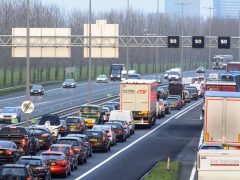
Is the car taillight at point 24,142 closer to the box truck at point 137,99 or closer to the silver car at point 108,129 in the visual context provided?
the silver car at point 108,129

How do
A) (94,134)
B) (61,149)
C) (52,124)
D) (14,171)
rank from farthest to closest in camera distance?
(52,124) < (94,134) < (61,149) < (14,171)

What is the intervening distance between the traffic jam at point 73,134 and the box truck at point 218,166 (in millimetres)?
8157

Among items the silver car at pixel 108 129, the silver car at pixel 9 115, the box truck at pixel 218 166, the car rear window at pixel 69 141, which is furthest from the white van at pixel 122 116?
the box truck at pixel 218 166

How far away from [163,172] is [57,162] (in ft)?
16.5

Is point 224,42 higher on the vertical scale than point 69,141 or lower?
higher

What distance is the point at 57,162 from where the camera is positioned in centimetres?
4484

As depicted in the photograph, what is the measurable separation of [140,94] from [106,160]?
942 inches

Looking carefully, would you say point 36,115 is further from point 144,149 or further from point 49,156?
point 49,156

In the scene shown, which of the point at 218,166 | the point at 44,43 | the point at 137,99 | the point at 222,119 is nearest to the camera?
the point at 218,166

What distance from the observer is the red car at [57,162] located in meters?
44.8

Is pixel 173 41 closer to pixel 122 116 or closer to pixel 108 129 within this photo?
pixel 122 116

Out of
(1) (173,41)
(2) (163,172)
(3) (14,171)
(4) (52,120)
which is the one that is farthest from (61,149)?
(1) (173,41)

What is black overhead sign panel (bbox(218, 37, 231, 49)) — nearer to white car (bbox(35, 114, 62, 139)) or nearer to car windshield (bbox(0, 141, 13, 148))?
white car (bbox(35, 114, 62, 139))

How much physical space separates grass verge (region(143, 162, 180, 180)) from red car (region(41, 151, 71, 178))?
3328 millimetres
